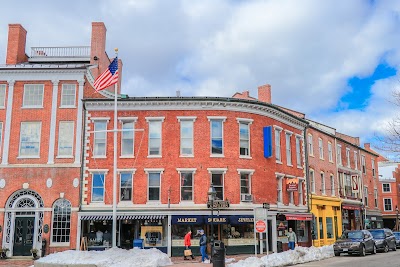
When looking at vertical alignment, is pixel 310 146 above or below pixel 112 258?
above

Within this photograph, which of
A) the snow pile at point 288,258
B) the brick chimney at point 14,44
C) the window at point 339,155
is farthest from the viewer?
the window at point 339,155

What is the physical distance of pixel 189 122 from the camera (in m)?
29.7

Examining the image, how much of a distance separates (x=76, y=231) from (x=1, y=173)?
6.47 metres

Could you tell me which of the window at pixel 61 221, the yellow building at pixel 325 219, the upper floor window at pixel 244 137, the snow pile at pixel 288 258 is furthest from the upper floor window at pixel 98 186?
the yellow building at pixel 325 219

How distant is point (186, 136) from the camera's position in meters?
29.5

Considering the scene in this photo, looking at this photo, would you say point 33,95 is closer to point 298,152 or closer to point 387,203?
point 298,152

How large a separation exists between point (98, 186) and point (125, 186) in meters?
1.79

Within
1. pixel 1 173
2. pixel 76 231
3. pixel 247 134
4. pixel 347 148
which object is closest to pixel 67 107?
pixel 1 173

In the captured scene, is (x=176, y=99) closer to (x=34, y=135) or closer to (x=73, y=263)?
(x=34, y=135)

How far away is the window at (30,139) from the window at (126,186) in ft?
19.7

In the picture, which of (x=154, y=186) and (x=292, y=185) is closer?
(x=154, y=186)

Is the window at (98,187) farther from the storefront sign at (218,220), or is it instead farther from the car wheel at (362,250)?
the car wheel at (362,250)

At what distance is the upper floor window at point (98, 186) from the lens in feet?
94.4

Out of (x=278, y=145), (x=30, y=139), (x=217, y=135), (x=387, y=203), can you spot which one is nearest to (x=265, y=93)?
(x=278, y=145)
